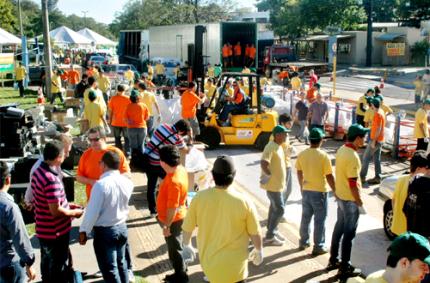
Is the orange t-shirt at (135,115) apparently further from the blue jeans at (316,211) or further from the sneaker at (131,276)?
the sneaker at (131,276)

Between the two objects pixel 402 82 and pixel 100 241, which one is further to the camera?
pixel 402 82

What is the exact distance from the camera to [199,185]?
9.23 m

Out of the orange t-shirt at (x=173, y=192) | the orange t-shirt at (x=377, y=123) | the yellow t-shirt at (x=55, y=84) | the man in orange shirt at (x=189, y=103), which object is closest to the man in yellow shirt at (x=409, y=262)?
the orange t-shirt at (x=173, y=192)

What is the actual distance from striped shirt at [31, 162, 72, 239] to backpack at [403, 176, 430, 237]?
3.50 m

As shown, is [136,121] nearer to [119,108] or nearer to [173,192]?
[119,108]

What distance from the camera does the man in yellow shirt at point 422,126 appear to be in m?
11.3

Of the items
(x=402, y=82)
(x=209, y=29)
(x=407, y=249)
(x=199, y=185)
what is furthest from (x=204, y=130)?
(x=402, y=82)

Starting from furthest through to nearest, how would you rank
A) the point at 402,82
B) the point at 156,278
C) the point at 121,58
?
the point at 121,58, the point at 402,82, the point at 156,278

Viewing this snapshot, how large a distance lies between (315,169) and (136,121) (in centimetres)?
536

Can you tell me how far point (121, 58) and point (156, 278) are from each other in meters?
40.5

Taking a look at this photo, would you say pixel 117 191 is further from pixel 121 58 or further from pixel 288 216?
pixel 121 58

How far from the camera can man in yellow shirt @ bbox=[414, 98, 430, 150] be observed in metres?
11.3

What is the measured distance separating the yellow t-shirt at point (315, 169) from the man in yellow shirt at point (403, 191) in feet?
4.19

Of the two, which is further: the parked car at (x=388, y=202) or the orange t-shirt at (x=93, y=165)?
the parked car at (x=388, y=202)
